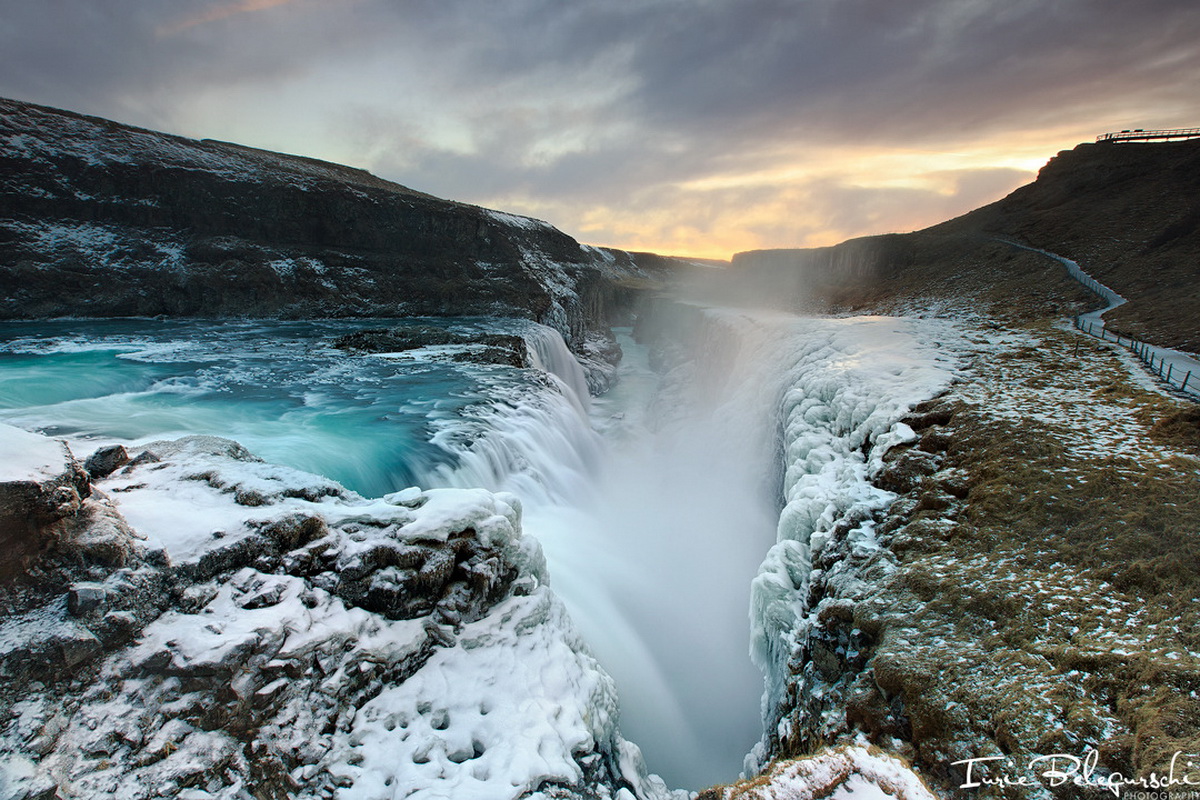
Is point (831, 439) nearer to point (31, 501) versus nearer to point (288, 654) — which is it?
point (288, 654)

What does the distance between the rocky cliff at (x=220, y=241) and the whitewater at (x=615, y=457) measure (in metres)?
6.49

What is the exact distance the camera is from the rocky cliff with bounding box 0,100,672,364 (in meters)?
34.0

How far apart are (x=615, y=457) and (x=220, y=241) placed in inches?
1479

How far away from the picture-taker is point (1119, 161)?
44469 mm

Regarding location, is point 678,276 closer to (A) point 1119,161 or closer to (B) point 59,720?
(A) point 1119,161

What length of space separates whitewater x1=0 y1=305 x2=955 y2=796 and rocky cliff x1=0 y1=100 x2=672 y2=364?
649 cm

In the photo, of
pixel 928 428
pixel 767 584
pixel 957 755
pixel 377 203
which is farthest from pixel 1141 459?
pixel 377 203

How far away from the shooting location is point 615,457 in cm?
2350

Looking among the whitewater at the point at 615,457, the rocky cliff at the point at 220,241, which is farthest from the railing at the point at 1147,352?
the rocky cliff at the point at 220,241

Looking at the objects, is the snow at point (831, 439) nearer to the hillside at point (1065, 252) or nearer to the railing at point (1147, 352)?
the railing at point (1147, 352)

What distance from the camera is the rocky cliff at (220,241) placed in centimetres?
3403

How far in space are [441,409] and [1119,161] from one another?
62.8 m

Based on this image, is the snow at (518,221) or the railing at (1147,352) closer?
the railing at (1147,352)

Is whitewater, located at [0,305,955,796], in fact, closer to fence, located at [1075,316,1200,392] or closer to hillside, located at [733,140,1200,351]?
fence, located at [1075,316,1200,392]
